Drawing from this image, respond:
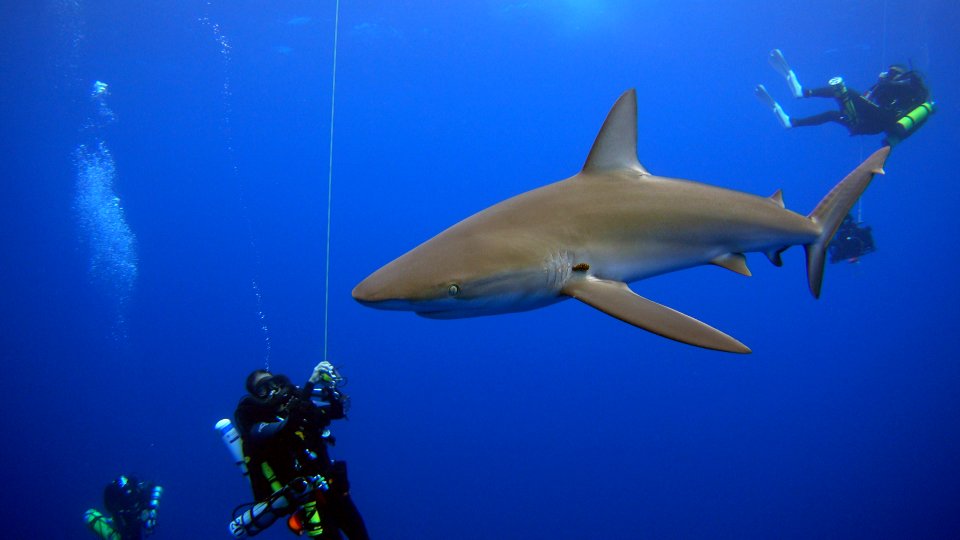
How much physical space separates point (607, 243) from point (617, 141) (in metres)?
0.83

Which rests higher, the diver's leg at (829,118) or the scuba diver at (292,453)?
the diver's leg at (829,118)

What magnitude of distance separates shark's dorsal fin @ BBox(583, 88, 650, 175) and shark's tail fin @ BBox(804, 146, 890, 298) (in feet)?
5.35

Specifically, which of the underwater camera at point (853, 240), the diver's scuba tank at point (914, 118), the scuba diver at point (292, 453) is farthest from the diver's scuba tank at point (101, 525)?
the diver's scuba tank at point (914, 118)

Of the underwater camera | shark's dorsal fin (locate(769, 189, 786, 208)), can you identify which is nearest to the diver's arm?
shark's dorsal fin (locate(769, 189, 786, 208))

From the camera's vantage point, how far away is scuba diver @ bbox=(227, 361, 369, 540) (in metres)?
4.21

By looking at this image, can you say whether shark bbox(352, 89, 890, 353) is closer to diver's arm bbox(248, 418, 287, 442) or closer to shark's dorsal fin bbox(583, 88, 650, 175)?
shark's dorsal fin bbox(583, 88, 650, 175)

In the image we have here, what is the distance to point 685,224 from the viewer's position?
3.10m

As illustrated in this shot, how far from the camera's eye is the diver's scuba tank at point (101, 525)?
920 cm

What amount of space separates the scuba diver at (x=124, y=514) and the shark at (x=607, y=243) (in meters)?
10.3

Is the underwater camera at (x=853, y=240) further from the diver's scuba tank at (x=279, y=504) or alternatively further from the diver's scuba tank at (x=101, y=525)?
the diver's scuba tank at (x=101, y=525)

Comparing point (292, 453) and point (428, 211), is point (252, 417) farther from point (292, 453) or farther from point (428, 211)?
point (428, 211)

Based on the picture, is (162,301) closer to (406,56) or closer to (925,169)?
(406,56)

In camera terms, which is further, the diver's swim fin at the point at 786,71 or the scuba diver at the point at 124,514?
the diver's swim fin at the point at 786,71

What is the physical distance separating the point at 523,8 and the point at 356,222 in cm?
3043
